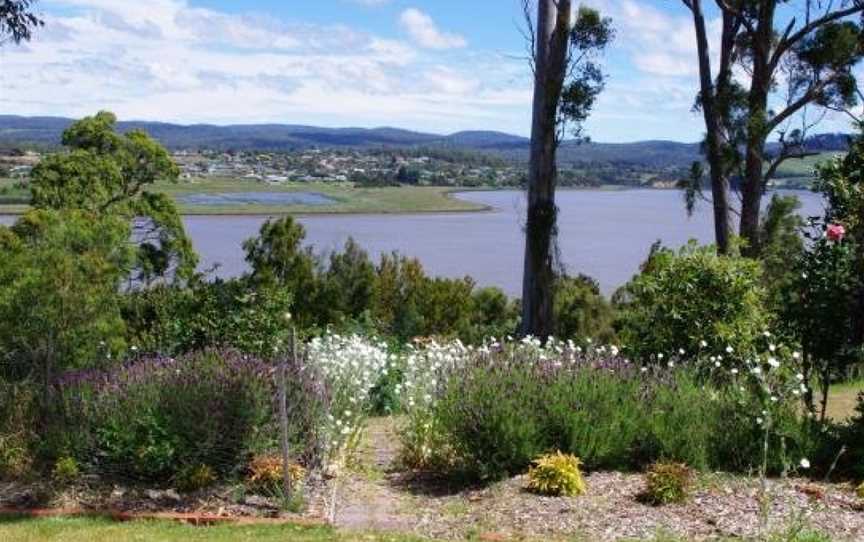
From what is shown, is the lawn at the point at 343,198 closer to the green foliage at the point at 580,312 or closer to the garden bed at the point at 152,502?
the green foliage at the point at 580,312

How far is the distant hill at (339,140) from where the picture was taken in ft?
144

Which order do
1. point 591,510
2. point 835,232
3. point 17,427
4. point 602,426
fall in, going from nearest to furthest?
point 591,510, point 602,426, point 17,427, point 835,232

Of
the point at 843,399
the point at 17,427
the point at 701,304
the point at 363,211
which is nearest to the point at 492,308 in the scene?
the point at 843,399

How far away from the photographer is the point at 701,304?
28.6 ft

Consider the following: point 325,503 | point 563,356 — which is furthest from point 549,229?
point 325,503

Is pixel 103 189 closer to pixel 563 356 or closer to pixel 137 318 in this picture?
pixel 137 318

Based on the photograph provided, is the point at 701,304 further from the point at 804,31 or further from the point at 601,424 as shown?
the point at 804,31

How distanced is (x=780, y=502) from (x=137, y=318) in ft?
30.1

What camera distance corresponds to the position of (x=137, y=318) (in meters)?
12.9

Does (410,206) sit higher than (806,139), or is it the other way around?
(806,139)

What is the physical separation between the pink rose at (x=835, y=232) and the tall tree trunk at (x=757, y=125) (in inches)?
346

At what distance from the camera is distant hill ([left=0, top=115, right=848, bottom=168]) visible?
44000 mm

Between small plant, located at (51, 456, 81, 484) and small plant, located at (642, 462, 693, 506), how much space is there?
3714 mm

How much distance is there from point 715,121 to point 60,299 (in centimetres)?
1254
